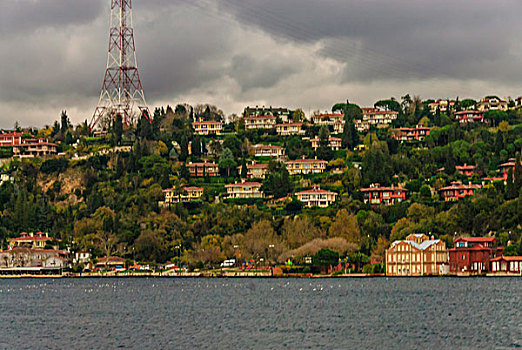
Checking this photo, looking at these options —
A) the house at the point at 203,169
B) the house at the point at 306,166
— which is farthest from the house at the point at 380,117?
the house at the point at 203,169

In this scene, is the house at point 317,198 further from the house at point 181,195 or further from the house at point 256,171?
the house at point 256,171

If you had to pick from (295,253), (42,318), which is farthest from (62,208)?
(42,318)

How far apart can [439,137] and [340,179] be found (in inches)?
943

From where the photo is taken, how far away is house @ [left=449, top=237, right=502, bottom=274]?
105312 millimetres

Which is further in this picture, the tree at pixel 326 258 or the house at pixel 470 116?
the house at pixel 470 116

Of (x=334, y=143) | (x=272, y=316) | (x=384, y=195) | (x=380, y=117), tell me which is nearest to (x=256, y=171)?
(x=334, y=143)

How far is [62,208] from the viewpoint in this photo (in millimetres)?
142750

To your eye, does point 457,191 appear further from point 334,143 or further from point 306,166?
point 334,143

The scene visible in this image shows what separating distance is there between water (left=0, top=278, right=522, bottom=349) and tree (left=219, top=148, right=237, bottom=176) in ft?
190

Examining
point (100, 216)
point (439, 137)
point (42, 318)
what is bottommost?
point (42, 318)

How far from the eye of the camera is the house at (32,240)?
13175 centimetres

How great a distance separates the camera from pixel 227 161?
155 metres

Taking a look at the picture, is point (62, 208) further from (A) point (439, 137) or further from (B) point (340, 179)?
(A) point (439, 137)

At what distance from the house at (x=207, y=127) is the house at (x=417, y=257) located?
74.5 m
